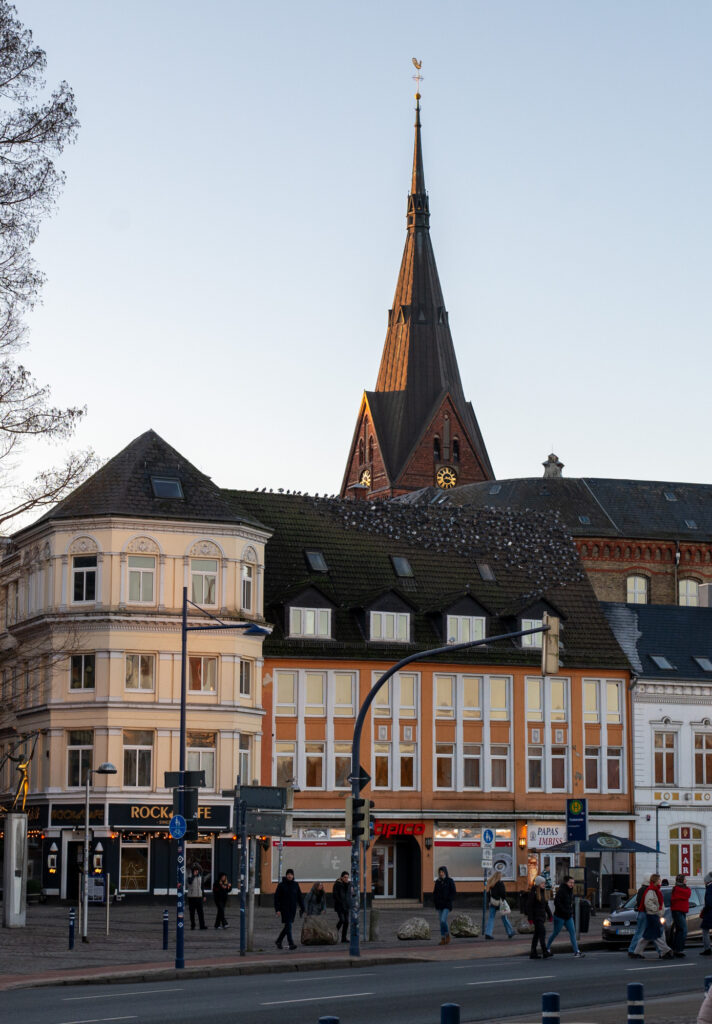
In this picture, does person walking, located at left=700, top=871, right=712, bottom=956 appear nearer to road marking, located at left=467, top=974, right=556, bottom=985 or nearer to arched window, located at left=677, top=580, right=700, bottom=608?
road marking, located at left=467, top=974, right=556, bottom=985

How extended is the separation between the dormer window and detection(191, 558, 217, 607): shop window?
4316 mm

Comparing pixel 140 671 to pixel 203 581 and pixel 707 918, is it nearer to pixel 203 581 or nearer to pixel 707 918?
pixel 203 581

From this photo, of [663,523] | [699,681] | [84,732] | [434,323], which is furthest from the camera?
[434,323]

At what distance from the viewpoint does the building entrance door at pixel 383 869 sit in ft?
202

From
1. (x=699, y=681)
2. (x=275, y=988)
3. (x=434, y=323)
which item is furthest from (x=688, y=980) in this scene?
(x=434, y=323)

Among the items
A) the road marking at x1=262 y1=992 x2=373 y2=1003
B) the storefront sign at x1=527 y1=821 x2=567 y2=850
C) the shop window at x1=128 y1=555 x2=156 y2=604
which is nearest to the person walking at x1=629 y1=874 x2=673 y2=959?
the road marking at x1=262 y1=992 x2=373 y2=1003

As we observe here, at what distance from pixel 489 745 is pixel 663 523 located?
1479 inches

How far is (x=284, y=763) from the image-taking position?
60.5 meters

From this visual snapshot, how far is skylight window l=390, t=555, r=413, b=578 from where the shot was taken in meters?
65.8

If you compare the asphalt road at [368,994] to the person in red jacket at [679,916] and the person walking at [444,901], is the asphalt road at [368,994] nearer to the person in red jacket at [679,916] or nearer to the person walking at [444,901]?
the person in red jacket at [679,916]

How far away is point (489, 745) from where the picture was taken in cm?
6369

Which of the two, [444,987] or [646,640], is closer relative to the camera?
[444,987]

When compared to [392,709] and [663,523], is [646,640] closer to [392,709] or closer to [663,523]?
[392,709]

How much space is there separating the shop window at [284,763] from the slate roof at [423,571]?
3.28m
